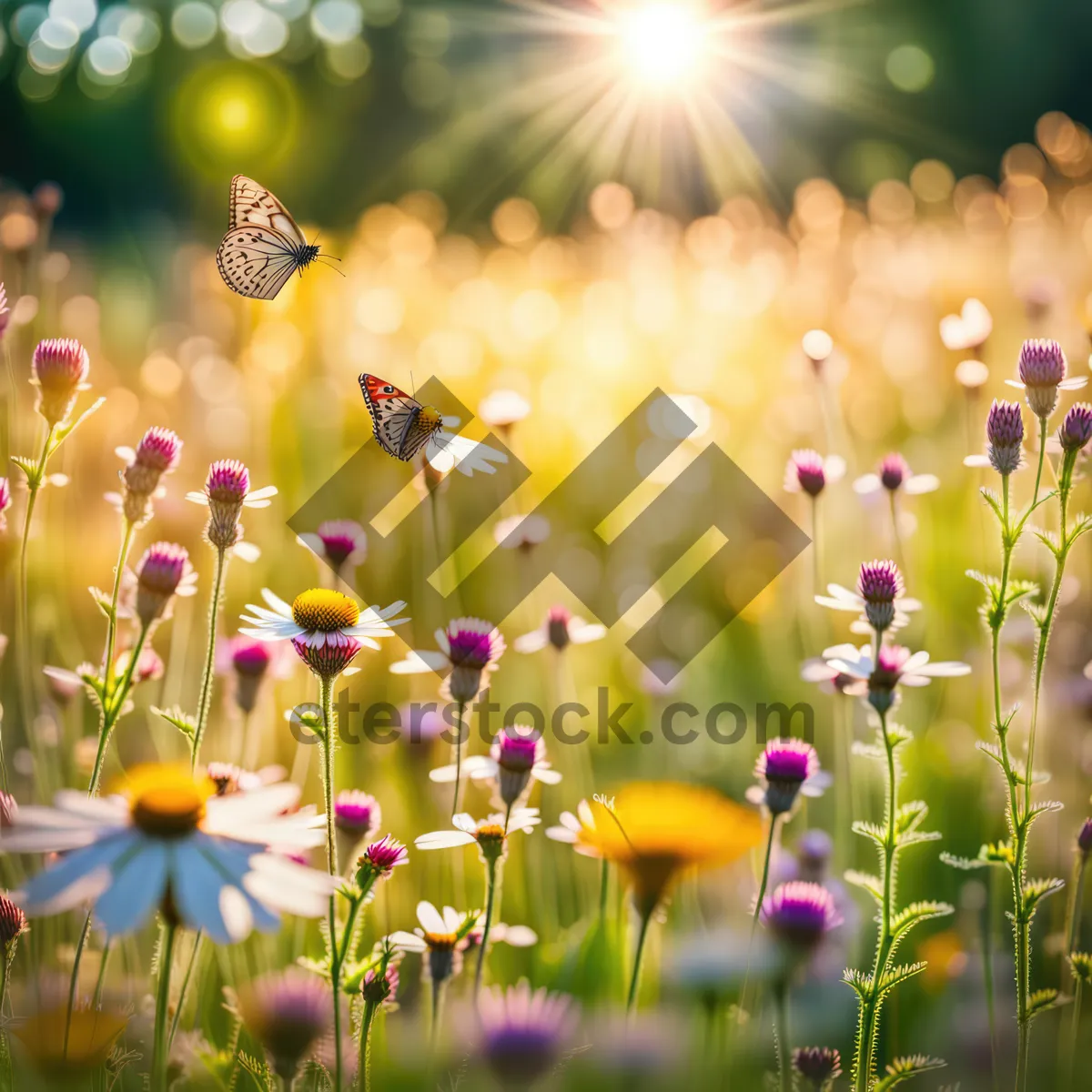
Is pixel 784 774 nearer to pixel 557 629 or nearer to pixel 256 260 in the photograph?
pixel 557 629

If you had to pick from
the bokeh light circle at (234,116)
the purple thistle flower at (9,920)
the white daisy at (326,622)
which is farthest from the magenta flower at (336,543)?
the bokeh light circle at (234,116)

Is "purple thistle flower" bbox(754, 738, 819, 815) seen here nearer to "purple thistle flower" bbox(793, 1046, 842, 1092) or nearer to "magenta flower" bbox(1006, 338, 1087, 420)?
"purple thistle flower" bbox(793, 1046, 842, 1092)

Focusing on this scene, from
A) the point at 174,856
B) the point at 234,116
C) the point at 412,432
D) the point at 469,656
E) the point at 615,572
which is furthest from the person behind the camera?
the point at 234,116

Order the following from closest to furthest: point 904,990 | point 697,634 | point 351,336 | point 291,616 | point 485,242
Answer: point 291,616 → point 904,990 → point 697,634 → point 351,336 → point 485,242

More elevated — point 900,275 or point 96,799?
point 900,275

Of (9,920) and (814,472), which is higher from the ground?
(814,472)

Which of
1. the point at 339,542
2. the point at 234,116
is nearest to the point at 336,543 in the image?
the point at 339,542

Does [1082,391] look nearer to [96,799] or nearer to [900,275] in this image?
[900,275]

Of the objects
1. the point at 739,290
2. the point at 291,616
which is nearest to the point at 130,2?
the point at 739,290

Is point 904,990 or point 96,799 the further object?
point 904,990
